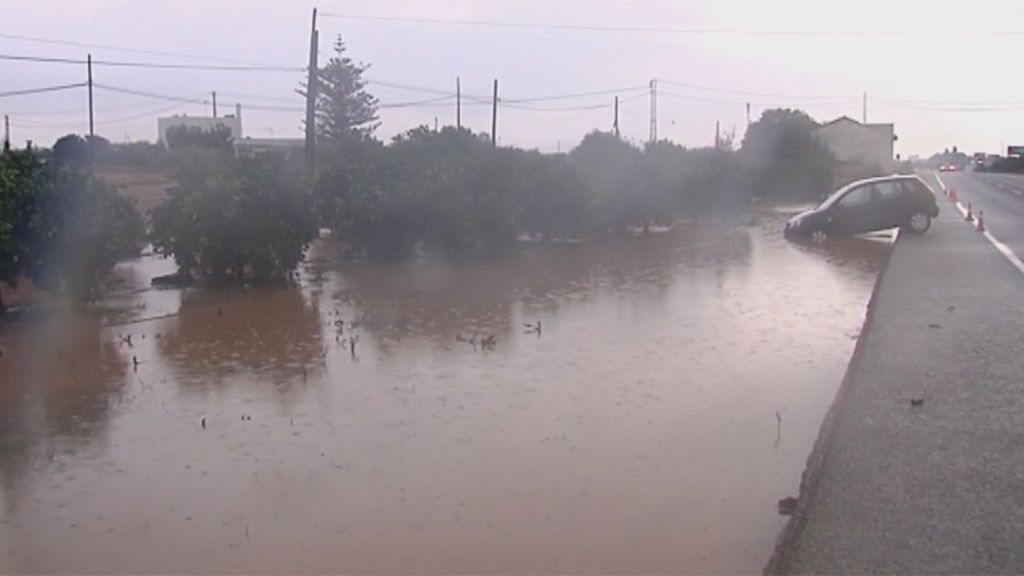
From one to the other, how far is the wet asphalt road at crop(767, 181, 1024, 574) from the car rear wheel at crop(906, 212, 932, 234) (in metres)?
14.7

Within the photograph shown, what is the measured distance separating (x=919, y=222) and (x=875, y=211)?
43.9 inches

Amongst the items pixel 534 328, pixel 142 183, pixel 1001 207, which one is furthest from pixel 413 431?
pixel 1001 207

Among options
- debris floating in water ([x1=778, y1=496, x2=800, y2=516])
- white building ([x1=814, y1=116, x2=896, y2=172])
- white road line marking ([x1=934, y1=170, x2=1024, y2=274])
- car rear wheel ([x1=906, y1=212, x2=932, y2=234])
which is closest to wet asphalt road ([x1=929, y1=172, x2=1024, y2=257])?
white road line marking ([x1=934, y1=170, x2=1024, y2=274])

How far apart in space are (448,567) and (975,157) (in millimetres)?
133027

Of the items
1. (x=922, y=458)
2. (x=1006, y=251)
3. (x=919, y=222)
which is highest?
(x=919, y=222)

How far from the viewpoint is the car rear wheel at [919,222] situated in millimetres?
28328

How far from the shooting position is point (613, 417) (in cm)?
955

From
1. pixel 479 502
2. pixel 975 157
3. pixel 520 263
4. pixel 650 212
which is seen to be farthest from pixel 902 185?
pixel 975 157

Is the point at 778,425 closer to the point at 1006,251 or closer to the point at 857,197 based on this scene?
the point at 1006,251

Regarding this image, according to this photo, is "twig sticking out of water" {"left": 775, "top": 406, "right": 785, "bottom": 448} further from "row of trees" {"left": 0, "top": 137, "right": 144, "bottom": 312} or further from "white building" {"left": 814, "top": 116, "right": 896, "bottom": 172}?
"white building" {"left": 814, "top": 116, "right": 896, "bottom": 172}

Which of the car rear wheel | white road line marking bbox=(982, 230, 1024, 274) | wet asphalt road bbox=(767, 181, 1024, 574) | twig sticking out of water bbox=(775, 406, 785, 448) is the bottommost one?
twig sticking out of water bbox=(775, 406, 785, 448)

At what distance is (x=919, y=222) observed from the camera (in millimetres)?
28375

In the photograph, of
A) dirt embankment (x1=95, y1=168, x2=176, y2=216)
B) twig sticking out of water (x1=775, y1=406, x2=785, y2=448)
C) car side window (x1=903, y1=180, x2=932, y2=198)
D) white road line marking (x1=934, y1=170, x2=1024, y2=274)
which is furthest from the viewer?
dirt embankment (x1=95, y1=168, x2=176, y2=216)

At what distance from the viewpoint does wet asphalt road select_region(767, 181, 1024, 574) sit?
18.8 feet
